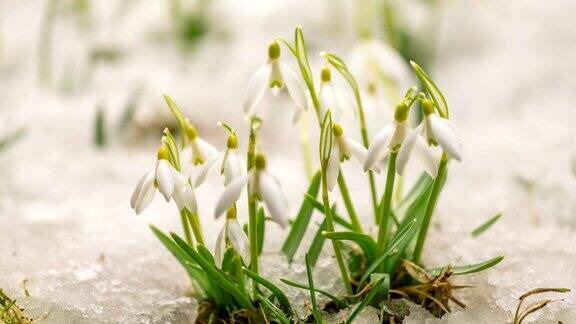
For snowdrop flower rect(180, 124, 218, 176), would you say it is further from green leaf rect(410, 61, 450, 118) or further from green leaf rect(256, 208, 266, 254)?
green leaf rect(410, 61, 450, 118)

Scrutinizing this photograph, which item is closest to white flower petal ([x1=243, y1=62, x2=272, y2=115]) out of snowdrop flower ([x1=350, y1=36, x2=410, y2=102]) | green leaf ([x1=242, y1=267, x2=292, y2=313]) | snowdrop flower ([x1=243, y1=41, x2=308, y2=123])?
snowdrop flower ([x1=243, y1=41, x2=308, y2=123])

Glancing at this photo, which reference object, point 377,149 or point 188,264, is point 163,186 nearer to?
point 188,264

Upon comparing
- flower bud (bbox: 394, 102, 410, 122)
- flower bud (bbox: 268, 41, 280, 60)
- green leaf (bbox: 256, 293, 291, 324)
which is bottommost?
green leaf (bbox: 256, 293, 291, 324)

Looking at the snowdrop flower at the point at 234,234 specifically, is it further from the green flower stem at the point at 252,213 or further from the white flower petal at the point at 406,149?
the white flower petal at the point at 406,149

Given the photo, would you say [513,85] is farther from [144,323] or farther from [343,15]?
[144,323]

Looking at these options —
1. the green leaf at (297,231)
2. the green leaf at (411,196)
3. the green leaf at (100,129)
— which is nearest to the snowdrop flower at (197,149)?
the green leaf at (297,231)

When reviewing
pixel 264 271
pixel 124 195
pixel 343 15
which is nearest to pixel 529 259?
pixel 264 271

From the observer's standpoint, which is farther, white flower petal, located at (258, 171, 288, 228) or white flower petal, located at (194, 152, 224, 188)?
white flower petal, located at (194, 152, 224, 188)
